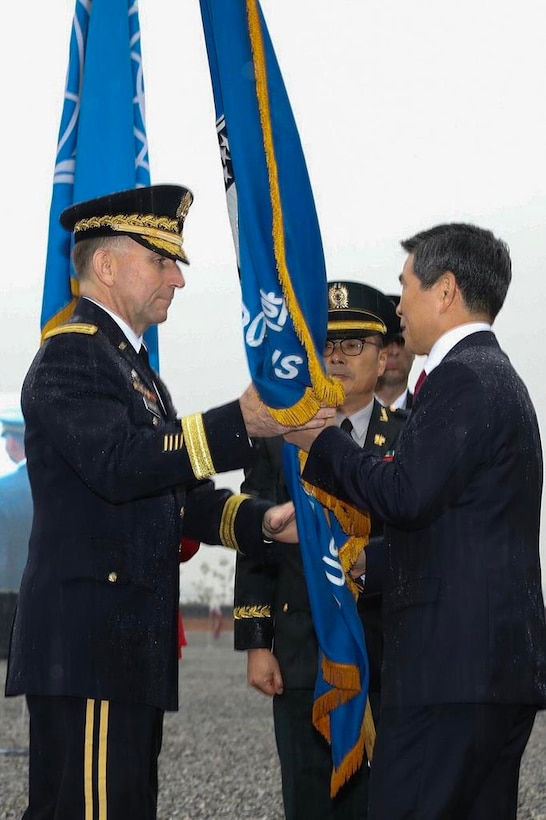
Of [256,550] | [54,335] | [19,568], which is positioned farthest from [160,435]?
[19,568]

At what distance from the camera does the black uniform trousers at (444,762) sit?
2.92m

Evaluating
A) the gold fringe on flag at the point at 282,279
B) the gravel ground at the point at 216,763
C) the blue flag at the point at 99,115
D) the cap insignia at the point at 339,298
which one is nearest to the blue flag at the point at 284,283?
the gold fringe on flag at the point at 282,279

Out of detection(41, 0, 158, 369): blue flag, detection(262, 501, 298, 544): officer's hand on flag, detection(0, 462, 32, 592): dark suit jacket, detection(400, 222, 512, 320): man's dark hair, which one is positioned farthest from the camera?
detection(0, 462, 32, 592): dark suit jacket

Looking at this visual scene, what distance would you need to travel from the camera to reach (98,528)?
3258 millimetres

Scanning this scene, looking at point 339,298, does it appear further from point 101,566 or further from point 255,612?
point 101,566

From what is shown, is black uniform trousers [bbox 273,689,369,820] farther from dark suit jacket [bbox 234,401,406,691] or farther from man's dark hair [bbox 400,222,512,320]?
man's dark hair [bbox 400,222,512,320]

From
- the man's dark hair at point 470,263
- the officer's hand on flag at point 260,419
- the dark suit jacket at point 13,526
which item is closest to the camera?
the man's dark hair at point 470,263

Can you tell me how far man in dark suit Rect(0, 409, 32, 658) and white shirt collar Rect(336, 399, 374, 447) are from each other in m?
5.63

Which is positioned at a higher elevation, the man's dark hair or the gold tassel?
the man's dark hair

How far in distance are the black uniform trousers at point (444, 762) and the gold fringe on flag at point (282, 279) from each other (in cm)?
84

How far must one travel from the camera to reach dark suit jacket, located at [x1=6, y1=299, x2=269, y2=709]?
3191mm

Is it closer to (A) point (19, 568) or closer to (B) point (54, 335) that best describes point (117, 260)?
(B) point (54, 335)

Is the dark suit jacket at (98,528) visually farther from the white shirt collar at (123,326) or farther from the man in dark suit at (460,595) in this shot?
the man in dark suit at (460,595)

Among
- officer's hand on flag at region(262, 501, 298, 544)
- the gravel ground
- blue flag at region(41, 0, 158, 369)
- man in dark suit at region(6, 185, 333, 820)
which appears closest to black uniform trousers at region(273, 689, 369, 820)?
officer's hand on flag at region(262, 501, 298, 544)
